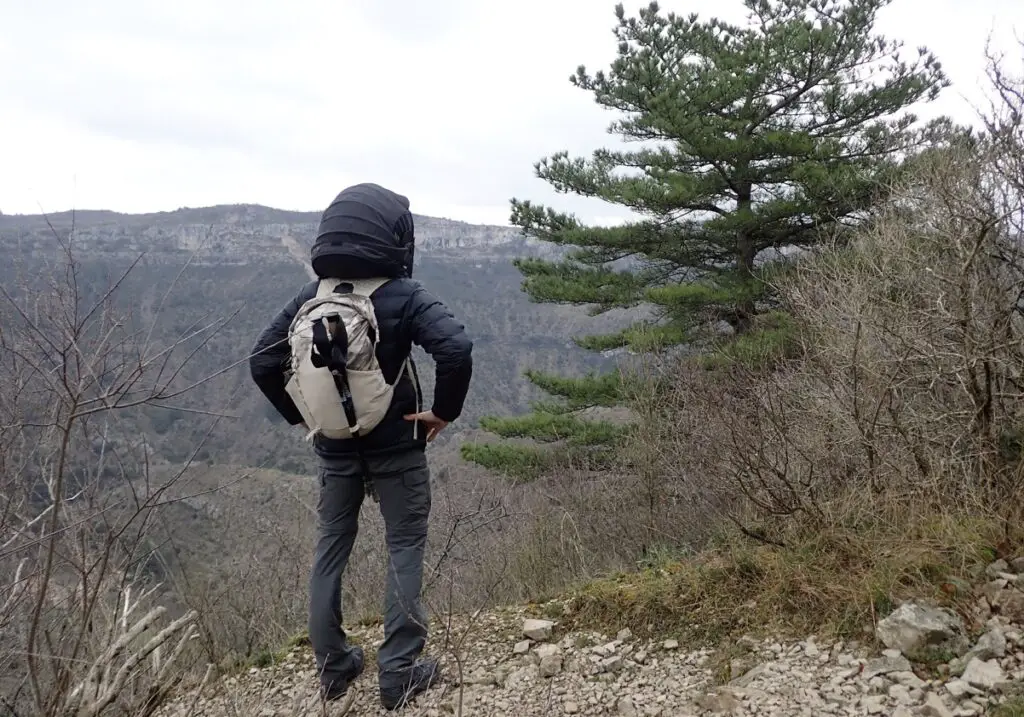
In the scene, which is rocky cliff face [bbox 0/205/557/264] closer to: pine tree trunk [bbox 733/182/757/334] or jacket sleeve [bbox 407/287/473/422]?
pine tree trunk [bbox 733/182/757/334]

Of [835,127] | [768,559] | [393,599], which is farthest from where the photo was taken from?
[835,127]

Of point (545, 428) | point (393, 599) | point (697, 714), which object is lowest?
point (545, 428)

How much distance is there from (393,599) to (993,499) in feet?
8.08

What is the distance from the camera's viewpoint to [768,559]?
288 cm

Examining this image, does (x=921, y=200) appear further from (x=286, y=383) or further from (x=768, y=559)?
(x=286, y=383)

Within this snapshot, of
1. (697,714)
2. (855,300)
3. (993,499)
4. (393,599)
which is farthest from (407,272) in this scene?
(855,300)

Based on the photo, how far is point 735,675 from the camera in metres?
2.45

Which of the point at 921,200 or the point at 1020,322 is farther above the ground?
the point at 921,200

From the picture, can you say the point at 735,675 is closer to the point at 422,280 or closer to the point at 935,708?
the point at 935,708

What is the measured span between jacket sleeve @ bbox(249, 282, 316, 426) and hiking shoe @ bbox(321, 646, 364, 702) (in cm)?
97

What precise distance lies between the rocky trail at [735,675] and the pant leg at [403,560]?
0.14 meters

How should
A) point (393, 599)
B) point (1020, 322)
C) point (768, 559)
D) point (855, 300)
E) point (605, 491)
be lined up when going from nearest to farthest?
1. point (393, 599)
2. point (768, 559)
3. point (1020, 322)
4. point (855, 300)
5. point (605, 491)

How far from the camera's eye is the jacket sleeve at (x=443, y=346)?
2.43 m

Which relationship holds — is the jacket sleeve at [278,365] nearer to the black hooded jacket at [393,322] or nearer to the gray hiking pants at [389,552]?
the black hooded jacket at [393,322]
